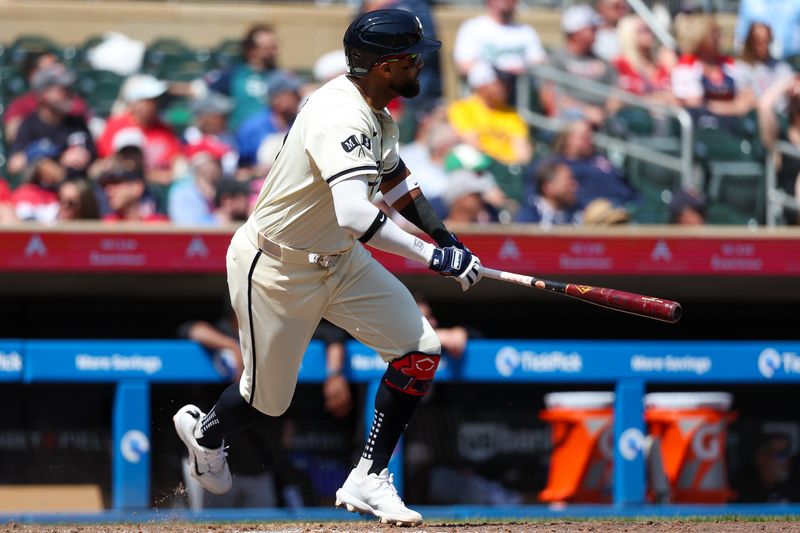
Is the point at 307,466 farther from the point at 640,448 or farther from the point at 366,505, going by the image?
the point at 366,505

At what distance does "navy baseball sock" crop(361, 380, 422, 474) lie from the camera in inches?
158

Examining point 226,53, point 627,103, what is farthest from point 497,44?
point 226,53

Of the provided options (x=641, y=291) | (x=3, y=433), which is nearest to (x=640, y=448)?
(x=641, y=291)

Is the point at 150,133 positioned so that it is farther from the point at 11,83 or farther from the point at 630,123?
the point at 630,123

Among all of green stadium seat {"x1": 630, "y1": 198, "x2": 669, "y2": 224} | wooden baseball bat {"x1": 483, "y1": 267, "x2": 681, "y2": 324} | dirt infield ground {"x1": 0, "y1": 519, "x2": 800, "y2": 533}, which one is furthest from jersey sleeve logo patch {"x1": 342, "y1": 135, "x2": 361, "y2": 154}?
green stadium seat {"x1": 630, "y1": 198, "x2": 669, "y2": 224}

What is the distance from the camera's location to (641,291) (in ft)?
24.7

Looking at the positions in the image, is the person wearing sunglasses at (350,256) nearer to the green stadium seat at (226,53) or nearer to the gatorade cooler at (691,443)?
the gatorade cooler at (691,443)

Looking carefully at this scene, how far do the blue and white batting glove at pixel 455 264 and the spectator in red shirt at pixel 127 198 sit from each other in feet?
12.1

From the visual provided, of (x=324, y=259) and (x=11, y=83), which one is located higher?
(x=11, y=83)

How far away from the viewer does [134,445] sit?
618 cm

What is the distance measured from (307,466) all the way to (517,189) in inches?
90.8

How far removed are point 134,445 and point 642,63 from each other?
4.56m

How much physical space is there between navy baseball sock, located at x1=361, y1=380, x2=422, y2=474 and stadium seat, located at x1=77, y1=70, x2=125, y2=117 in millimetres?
4325

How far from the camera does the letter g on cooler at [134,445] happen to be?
6.17 m
